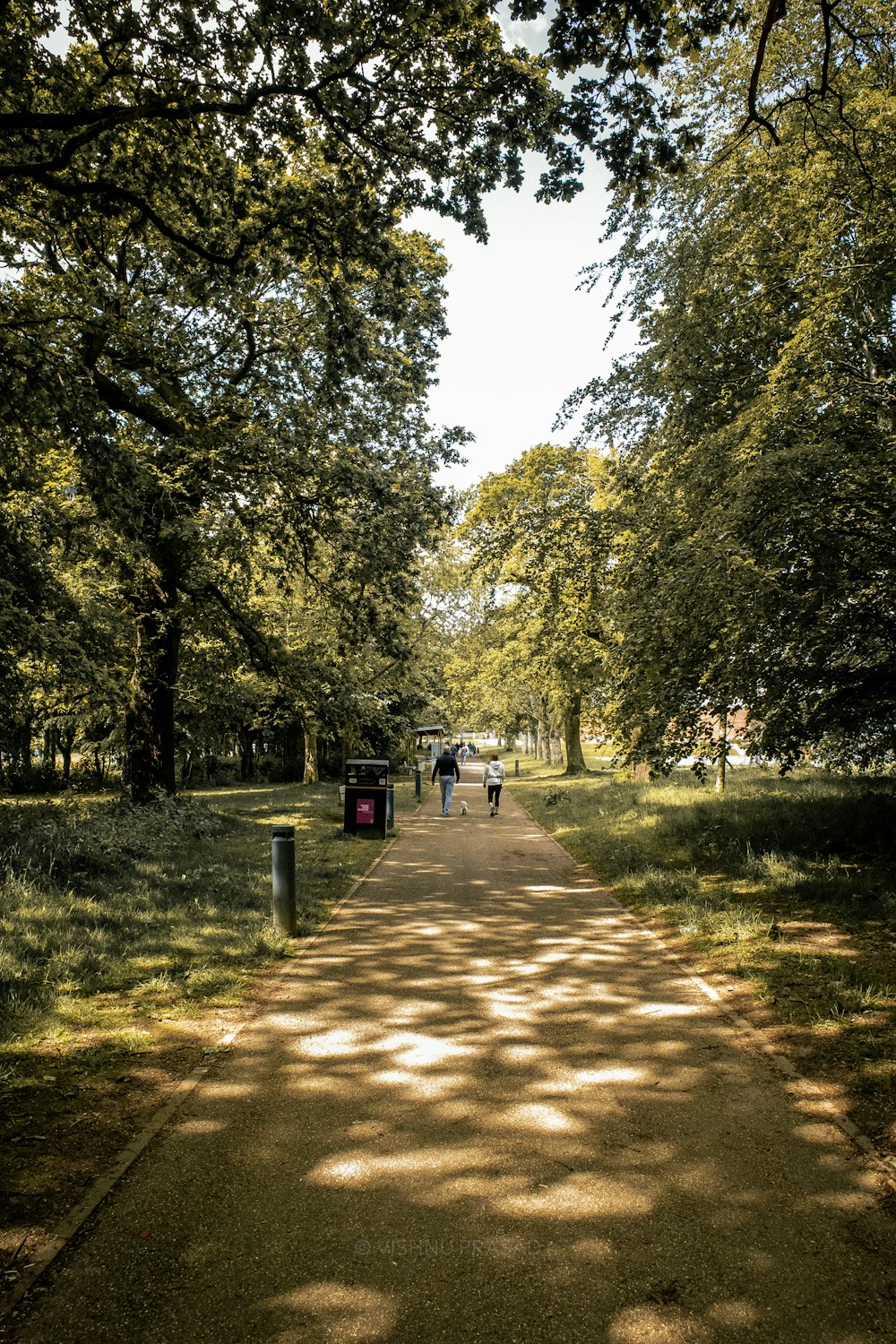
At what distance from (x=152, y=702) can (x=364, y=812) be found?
515 cm

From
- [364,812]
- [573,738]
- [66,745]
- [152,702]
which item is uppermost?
[152,702]

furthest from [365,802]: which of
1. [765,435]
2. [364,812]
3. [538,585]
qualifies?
[765,435]

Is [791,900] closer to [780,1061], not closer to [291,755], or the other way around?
[780,1061]

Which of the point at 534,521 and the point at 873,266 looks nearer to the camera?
the point at 873,266

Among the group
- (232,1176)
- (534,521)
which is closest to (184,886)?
(232,1176)

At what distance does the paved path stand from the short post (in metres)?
1.76

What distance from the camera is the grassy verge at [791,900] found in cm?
470

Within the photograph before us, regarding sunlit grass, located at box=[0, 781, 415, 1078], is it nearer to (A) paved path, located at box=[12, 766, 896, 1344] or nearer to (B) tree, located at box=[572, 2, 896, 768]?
(A) paved path, located at box=[12, 766, 896, 1344]

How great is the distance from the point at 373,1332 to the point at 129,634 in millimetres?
13649

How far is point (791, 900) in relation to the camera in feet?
27.1

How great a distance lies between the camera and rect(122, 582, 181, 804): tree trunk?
14.9 metres

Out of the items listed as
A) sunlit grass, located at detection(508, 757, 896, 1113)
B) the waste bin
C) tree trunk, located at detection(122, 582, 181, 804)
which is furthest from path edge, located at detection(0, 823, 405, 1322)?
tree trunk, located at detection(122, 582, 181, 804)

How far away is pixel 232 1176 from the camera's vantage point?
3404 millimetres

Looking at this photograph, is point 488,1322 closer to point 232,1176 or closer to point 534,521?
point 232,1176
